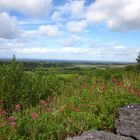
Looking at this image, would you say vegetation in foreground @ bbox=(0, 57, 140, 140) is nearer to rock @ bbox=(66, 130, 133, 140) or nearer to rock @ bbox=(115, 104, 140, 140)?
rock @ bbox=(115, 104, 140, 140)

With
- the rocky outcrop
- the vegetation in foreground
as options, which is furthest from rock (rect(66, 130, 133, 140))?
the vegetation in foreground

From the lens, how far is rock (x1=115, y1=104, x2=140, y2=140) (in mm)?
7903

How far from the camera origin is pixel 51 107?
10242mm

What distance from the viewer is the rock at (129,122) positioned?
7.90m

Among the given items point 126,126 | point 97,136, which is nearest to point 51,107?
point 126,126

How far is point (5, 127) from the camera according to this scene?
774cm

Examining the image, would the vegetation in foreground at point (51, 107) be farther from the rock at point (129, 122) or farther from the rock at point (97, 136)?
the rock at point (97, 136)

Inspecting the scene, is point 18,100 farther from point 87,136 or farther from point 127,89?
point 87,136

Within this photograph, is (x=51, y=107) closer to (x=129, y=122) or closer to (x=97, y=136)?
(x=129, y=122)

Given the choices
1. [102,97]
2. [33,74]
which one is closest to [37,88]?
[33,74]

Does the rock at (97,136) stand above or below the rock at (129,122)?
below

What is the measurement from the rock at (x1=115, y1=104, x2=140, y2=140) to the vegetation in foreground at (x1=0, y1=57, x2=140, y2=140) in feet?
1.25

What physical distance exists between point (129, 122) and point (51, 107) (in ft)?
9.68

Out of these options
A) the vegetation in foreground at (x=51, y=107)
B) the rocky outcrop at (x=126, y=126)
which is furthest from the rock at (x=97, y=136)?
the vegetation in foreground at (x=51, y=107)
